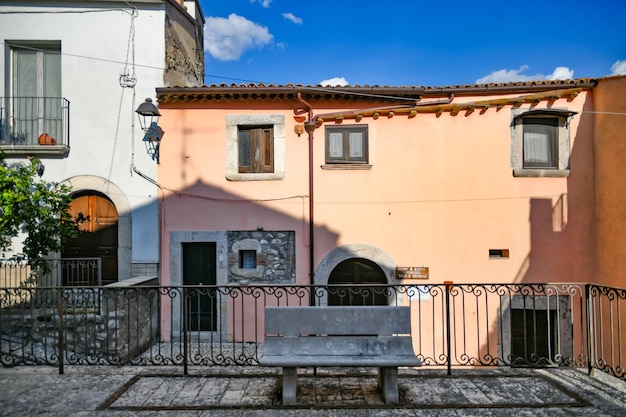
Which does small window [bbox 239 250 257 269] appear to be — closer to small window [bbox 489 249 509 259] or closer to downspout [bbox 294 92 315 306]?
downspout [bbox 294 92 315 306]

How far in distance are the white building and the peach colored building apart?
48 centimetres

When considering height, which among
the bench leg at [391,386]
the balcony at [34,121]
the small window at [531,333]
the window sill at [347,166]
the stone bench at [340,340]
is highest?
the balcony at [34,121]

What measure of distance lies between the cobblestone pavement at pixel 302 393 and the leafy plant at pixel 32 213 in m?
2.90

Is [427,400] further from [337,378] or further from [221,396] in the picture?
[221,396]

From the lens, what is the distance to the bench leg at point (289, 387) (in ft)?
13.8

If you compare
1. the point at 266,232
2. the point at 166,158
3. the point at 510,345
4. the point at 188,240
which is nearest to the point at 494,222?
the point at 510,345

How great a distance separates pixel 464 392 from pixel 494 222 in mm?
4924

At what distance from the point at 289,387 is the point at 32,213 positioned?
5.78 m

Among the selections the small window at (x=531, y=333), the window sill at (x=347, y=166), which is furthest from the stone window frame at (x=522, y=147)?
the window sill at (x=347, y=166)

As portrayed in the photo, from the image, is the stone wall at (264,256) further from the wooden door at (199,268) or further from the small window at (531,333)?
the small window at (531,333)

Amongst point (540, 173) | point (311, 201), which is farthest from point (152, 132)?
point (540, 173)

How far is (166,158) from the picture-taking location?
8.77 metres

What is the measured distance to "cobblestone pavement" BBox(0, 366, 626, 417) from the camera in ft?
13.5

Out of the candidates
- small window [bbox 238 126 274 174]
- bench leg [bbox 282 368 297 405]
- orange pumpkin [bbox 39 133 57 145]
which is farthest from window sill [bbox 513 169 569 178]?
orange pumpkin [bbox 39 133 57 145]
